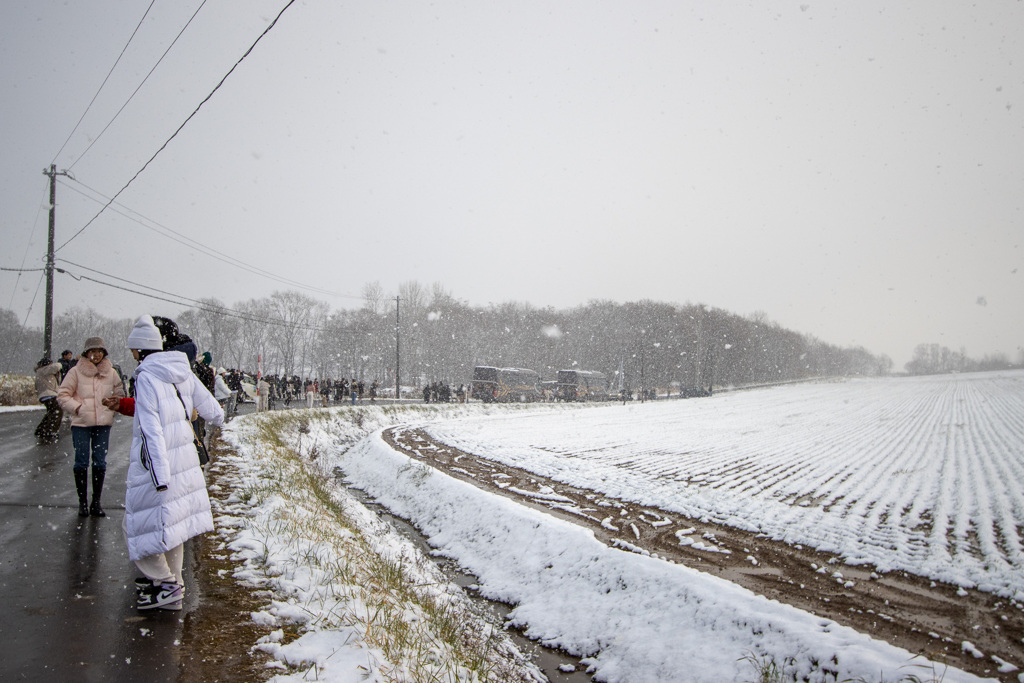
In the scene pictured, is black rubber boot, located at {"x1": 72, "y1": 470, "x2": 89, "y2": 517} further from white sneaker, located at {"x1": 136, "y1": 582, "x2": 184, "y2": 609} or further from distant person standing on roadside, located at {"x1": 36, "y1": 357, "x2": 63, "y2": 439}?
distant person standing on roadside, located at {"x1": 36, "y1": 357, "x2": 63, "y2": 439}

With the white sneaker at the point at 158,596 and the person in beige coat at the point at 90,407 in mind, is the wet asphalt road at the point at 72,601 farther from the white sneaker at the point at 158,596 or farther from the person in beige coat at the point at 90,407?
the person in beige coat at the point at 90,407

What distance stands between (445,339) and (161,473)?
68.6 m

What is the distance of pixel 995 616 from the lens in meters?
4.96

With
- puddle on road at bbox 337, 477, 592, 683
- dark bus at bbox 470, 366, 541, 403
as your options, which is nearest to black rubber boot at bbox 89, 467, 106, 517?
puddle on road at bbox 337, 477, 592, 683

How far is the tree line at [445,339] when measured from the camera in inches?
2832

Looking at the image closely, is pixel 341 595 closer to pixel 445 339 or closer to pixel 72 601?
pixel 72 601

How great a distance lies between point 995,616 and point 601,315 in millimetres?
79992

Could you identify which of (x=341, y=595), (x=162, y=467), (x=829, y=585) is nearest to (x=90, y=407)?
(x=162, y=467)

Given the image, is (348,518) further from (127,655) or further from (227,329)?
(227,329)

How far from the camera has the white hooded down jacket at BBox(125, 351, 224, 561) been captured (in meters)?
3.37

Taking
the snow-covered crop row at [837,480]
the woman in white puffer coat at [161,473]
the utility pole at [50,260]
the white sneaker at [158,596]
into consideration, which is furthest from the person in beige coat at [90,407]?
the utility pole at [50,260]

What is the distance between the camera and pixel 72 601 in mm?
3738

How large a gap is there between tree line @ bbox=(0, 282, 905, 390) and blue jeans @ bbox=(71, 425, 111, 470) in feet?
203

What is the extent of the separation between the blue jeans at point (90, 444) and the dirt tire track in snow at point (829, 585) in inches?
240
